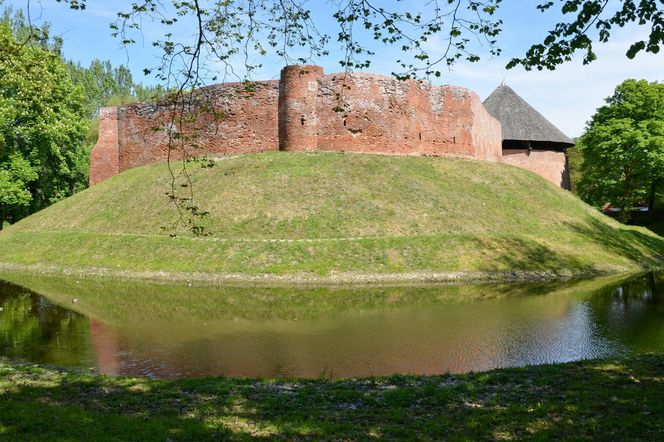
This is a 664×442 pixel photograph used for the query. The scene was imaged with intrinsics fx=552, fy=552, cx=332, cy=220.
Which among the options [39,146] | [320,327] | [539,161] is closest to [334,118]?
[539,161]

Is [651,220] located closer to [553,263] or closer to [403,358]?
[553,263]

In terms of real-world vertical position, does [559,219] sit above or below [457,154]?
below

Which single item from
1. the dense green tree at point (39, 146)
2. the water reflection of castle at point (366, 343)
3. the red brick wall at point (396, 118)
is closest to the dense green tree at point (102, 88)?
the dense green tree at point (39, 146)

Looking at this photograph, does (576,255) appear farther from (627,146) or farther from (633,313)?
(627,146)

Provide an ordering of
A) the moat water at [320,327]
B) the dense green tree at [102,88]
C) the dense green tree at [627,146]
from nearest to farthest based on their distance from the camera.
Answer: the moat water at [320,327]
the dense green tree at [627,146]
the dense green tree at [102,88]

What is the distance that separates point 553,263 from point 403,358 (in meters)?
16.4

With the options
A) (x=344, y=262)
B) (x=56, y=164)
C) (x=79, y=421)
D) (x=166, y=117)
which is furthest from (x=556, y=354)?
(x=56, y=164)

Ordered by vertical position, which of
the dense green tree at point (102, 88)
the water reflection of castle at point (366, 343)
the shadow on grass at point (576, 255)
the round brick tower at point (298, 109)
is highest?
the dense green tree at point (102, 88)

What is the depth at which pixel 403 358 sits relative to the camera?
38.7 feet

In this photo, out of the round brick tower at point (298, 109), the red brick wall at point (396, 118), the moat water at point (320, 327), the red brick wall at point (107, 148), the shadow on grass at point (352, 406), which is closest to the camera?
the shadow on grass at point (352, 406)

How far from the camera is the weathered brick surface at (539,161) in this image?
45656 millimetres

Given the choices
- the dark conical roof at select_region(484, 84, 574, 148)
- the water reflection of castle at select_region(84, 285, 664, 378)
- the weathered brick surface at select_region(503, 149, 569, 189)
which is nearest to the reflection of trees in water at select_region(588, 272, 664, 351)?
the water reflection of castle at select_region(84, 285, 664, 378)

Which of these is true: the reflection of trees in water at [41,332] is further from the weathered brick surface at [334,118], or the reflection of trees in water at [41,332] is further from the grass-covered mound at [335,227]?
the weathered brick surface at [334,118]

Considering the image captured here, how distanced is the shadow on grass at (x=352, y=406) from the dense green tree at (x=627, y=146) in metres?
39.3
